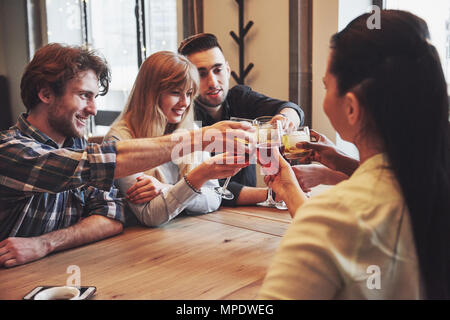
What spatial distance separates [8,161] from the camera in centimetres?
127

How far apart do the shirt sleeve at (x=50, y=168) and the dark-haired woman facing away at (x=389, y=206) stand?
795mm

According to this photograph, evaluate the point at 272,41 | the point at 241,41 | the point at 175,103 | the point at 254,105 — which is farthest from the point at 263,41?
the point at 175,103

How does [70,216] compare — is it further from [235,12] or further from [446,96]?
[235,12]

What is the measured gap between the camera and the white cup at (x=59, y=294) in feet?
3.06

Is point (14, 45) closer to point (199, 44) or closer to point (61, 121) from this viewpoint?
point (199, 44)

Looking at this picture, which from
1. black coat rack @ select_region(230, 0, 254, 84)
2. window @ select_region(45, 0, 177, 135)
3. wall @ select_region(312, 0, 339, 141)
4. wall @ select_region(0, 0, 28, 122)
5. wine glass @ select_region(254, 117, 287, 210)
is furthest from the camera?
wall @ select_region(0, 0, 28, 122)

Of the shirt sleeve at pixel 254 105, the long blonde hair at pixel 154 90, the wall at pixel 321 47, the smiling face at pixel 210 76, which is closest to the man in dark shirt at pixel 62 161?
the long blonde hair at pixel 154 90

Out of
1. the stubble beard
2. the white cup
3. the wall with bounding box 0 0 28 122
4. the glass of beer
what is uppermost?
the wall with bounding box 0 0 28 122

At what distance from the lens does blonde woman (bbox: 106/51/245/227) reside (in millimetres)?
1541

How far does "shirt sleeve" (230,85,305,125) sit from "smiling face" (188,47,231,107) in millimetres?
165

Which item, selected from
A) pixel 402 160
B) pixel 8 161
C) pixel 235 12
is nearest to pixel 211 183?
pixel 8 161

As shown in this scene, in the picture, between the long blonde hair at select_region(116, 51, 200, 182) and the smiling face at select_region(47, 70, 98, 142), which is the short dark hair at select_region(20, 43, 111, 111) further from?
the long blonde hair at select_region(116, 51, 200, 182)

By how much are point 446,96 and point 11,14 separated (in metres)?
7.65

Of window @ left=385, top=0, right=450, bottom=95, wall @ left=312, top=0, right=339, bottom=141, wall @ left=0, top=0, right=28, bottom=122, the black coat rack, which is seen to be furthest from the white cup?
wall @ left=0, top=0, right=28, bottom=122
